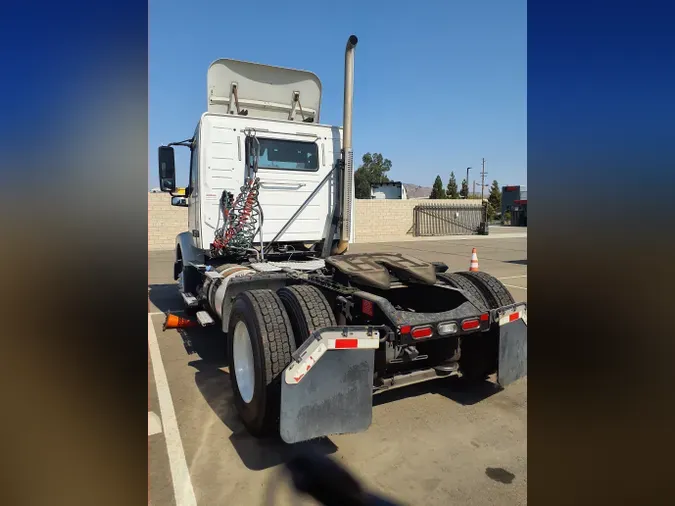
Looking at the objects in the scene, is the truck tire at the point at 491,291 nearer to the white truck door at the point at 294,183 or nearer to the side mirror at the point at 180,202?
the white truck door at the point at 294,183

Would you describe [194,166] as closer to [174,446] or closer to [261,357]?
[261,357]

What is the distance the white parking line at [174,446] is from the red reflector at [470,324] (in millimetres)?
2204

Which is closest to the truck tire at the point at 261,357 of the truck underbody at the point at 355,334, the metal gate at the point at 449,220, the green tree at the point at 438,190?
the truck underbody at the point at 355,334

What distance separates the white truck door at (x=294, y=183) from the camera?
6.01m

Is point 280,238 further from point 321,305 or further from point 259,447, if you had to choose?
point 259,447

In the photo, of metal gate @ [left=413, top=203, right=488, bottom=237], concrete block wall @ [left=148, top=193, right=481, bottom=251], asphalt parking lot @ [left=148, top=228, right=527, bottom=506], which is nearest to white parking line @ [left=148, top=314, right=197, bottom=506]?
asphalt parking lot @ [left=148, top=228, right=527, bottom=506]

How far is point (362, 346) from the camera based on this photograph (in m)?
2.99

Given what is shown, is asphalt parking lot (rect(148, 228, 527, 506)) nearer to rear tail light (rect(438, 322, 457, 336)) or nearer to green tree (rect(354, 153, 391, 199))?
rear tail light (rect(438, 322, 457, 336))

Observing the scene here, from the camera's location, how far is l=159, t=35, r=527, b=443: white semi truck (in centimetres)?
298

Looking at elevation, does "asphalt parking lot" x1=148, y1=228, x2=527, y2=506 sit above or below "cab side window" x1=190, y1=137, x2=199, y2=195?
below

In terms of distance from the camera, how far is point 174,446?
3352mm

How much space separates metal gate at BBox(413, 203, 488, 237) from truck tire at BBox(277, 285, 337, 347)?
24841 mm

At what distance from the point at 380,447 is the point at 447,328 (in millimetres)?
1031
